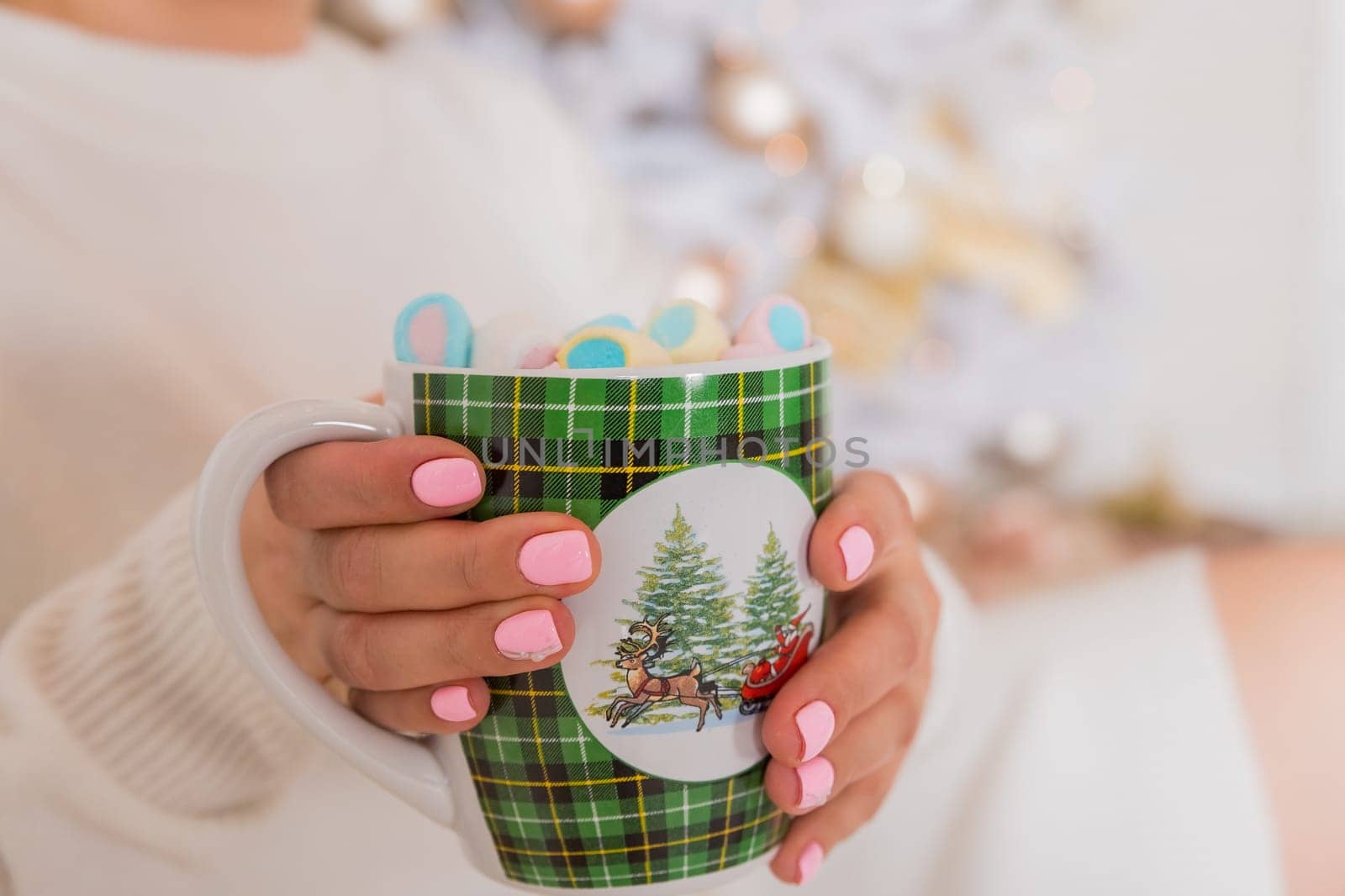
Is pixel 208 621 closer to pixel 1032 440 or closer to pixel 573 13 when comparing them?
pixel 573 13

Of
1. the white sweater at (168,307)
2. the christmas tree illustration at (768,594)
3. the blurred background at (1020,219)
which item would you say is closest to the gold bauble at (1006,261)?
the blurred background at (1020,219)

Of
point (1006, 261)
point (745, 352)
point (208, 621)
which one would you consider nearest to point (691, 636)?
point (745, 352)

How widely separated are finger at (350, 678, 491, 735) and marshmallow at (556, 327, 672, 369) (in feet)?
0.42

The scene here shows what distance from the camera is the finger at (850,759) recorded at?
42cm

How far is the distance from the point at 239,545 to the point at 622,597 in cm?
14

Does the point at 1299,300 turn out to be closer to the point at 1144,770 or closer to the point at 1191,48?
the point at 1191,48

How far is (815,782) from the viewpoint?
0.42m

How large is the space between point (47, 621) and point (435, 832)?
229mm

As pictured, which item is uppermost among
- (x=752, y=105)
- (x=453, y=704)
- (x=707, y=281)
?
(x=752, y=105)

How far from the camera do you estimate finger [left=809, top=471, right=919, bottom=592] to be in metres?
0.41

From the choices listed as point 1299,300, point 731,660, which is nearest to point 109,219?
point 731,660

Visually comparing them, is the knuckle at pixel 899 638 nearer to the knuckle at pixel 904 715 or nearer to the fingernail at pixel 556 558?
the knuckle at pixel 904 715

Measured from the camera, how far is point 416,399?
0.39 m

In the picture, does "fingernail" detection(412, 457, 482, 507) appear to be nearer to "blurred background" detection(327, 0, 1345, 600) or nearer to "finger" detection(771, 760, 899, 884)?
"finger" detection(771, 760, 899, 884)
